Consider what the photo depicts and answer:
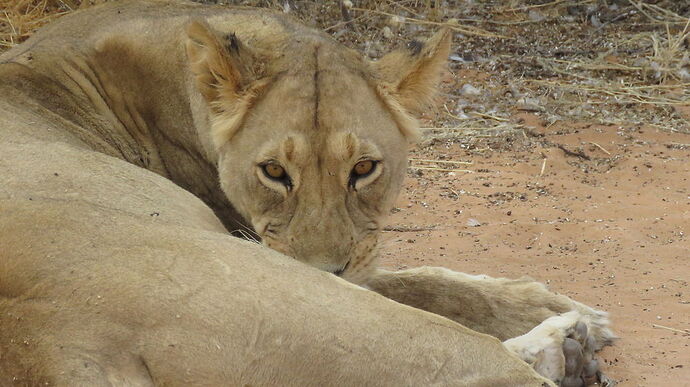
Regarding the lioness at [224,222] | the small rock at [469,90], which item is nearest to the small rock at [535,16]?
the small rock at [469,90]

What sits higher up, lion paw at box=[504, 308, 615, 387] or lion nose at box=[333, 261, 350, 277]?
lion nose at box=[333, 261, 350, 277]

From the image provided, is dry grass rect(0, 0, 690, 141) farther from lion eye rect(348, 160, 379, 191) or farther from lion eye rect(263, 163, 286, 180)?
lion eye rect(263, 163, 286, 180)

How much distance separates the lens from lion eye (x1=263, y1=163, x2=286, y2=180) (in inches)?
154

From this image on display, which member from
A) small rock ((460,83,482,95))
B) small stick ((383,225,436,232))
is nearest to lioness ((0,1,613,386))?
small stick ((383,225,436,232))

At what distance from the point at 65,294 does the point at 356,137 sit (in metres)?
1.46

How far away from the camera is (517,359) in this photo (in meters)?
3.03

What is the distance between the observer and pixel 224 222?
4527mm

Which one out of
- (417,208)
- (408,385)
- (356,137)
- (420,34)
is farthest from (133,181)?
(420,34)

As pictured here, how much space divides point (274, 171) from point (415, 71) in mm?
740

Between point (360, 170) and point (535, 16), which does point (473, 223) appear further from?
point (535, 16)

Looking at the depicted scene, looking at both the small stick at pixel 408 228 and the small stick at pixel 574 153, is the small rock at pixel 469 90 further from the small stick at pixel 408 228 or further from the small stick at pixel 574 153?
the small stick at pixel 408 228

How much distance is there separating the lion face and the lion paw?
706 millimetres

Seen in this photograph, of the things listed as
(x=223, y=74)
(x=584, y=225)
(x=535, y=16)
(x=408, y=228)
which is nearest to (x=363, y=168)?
(x=223, y=74)

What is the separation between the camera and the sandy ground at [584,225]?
15.0 feet
